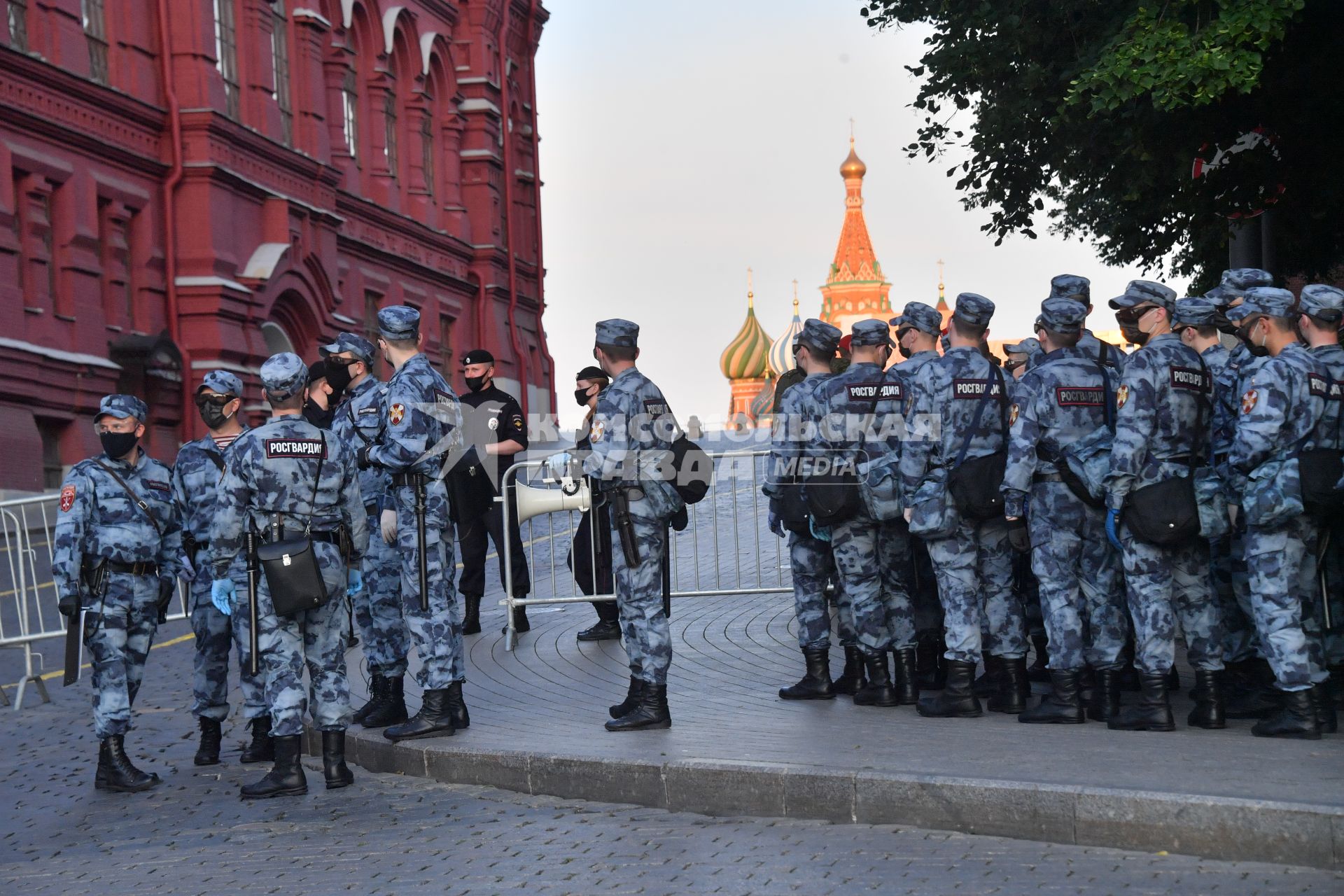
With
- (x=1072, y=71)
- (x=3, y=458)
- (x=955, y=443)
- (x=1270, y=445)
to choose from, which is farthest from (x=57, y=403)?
(x=1270, y=445)

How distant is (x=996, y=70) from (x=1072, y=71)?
106cm

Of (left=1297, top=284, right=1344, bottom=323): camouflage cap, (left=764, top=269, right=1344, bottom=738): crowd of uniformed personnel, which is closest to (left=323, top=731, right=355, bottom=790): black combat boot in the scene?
(left=764, top=269, right=1344, bottom=738): crowd of uniformed personnel

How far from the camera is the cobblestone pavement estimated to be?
20.0 ft

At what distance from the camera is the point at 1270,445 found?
783 centimetres

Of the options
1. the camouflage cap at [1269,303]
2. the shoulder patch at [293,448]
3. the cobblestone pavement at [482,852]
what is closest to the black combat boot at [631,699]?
the cobblestone pavement at [482,852]

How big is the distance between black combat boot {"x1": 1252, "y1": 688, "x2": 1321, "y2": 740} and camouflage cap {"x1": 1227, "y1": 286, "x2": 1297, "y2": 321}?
171 centimetres

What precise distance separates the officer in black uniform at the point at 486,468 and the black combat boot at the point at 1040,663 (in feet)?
13.2

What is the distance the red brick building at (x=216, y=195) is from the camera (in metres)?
23.3

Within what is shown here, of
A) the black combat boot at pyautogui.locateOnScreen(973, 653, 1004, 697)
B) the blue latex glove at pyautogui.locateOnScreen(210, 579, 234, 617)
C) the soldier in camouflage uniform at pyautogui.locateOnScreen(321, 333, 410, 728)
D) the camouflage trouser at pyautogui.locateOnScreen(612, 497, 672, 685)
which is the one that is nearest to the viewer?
the blue latex glove at pyautogui.locateOnScreen(210, 579, 234, 617)

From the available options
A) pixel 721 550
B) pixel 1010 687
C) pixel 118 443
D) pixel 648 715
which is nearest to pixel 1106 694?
pixel 1010 687

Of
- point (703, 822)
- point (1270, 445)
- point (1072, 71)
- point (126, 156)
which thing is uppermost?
point (126, 156)

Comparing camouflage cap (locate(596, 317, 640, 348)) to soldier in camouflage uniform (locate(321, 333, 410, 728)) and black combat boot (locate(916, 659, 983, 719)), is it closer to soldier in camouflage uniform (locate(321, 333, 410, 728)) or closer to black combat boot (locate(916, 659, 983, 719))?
soldier in camouflage uniform (locate(321, 333, 410, 728))

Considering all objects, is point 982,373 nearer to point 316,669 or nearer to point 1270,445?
point 1270,445

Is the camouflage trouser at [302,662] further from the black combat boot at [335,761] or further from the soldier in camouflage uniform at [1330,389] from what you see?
the soldier in camouflage uniform at [1330,389]
